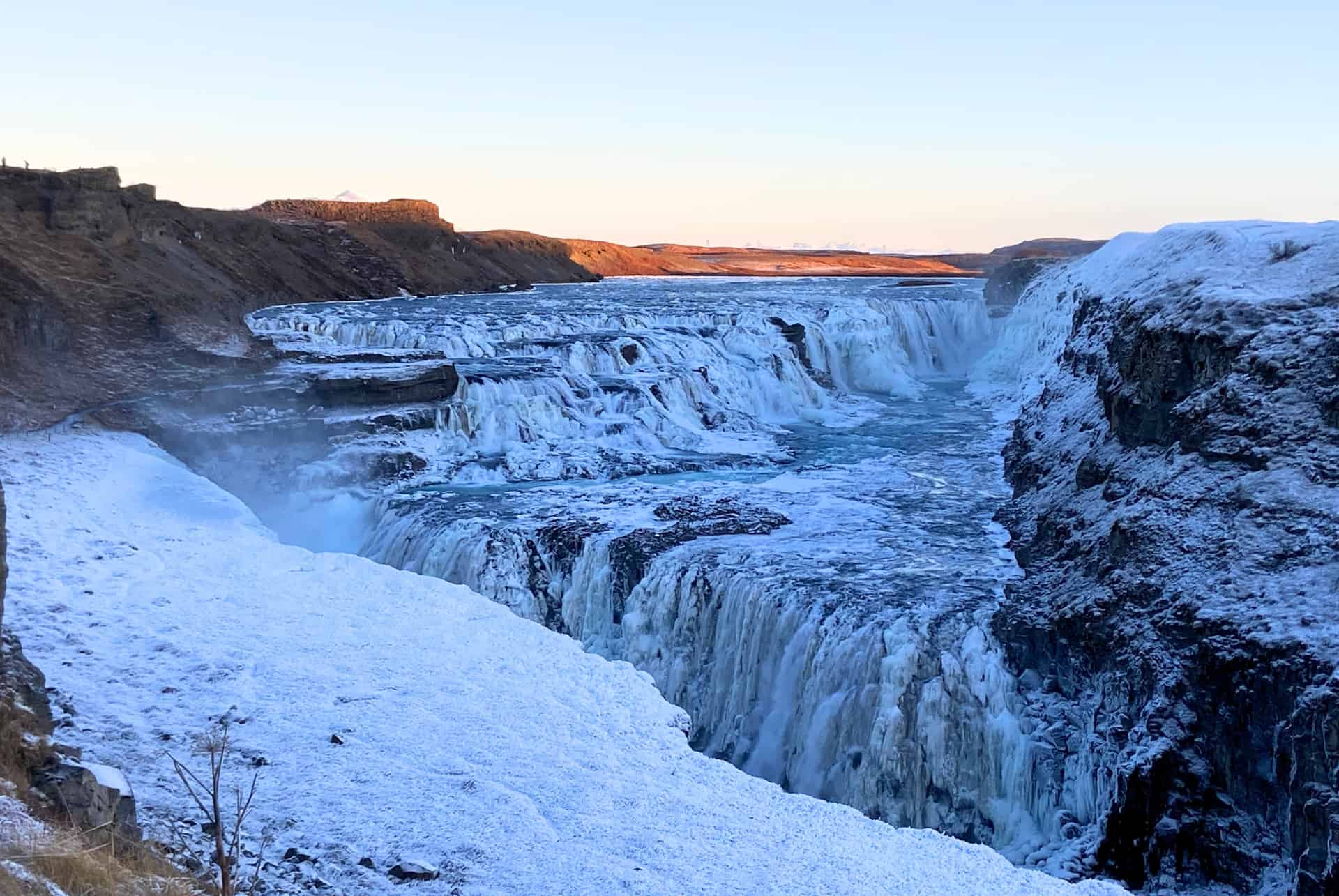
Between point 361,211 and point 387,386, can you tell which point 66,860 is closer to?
point 387,386

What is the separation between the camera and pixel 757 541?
14742mm

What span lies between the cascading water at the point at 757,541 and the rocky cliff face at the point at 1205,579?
1.80 feet

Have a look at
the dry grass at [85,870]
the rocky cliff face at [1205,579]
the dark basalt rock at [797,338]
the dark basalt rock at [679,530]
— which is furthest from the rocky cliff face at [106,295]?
the rocky cliff face at [1205,579]

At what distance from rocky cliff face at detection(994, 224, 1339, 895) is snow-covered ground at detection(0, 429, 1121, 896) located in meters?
3.41

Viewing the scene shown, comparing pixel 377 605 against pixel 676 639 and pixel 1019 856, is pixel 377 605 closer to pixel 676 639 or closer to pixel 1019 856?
pixel 676 639

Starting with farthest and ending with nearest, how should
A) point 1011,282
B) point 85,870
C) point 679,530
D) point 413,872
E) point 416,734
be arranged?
point 1011,282 < point 679,530 < point 416,734 < point 413,872 < point 85,870

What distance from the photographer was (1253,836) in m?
8.63

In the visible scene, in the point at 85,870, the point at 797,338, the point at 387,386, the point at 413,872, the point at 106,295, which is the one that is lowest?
the point at 413,872

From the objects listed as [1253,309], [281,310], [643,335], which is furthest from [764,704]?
[281,310]

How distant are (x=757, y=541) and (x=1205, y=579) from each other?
5.69 meters

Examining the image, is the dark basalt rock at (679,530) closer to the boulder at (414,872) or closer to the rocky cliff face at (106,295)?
the boulder at (414,872)

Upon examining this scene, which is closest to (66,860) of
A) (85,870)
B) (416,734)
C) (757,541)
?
(85,870)

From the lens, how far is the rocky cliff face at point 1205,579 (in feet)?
28.5

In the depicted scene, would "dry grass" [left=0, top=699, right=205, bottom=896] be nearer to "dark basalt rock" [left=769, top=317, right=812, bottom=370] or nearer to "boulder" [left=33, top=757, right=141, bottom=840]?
"boulder" [left=33, top=757, right=141, bottom=840]
